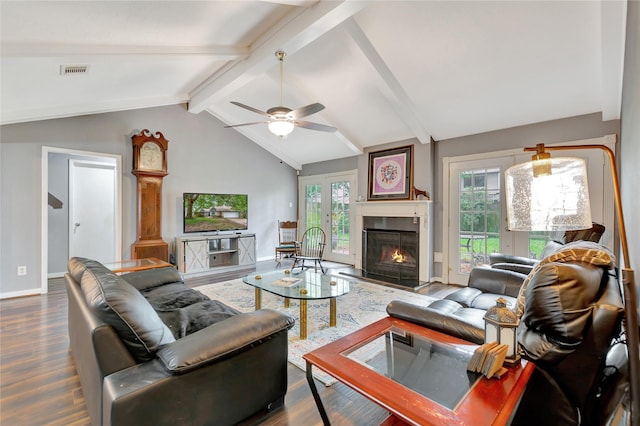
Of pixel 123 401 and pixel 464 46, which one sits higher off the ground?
pixel 464 46

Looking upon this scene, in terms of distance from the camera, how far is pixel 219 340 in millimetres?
1396

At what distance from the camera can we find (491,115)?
3.92 m

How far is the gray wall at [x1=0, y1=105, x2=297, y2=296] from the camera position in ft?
12.6

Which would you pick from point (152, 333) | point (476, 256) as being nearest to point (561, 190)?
point (152, 333)

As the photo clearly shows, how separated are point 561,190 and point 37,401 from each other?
3.36 meters

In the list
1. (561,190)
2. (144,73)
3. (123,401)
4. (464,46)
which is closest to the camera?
(123,401)

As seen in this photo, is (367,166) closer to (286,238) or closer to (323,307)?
(286,238)

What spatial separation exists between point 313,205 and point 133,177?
151 inches

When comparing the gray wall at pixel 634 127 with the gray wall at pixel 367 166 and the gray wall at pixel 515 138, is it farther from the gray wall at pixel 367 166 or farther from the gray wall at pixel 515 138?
the gray wall at pixel 367 166

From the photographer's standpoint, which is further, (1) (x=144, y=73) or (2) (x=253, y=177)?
(2) (x=253, y=177)

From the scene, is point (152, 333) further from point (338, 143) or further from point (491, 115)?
point (338, 143)

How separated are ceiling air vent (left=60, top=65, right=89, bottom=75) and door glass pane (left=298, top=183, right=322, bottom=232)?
4.72 meters

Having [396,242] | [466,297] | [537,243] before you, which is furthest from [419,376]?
[396,242]

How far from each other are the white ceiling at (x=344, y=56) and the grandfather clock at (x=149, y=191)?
0.66m
